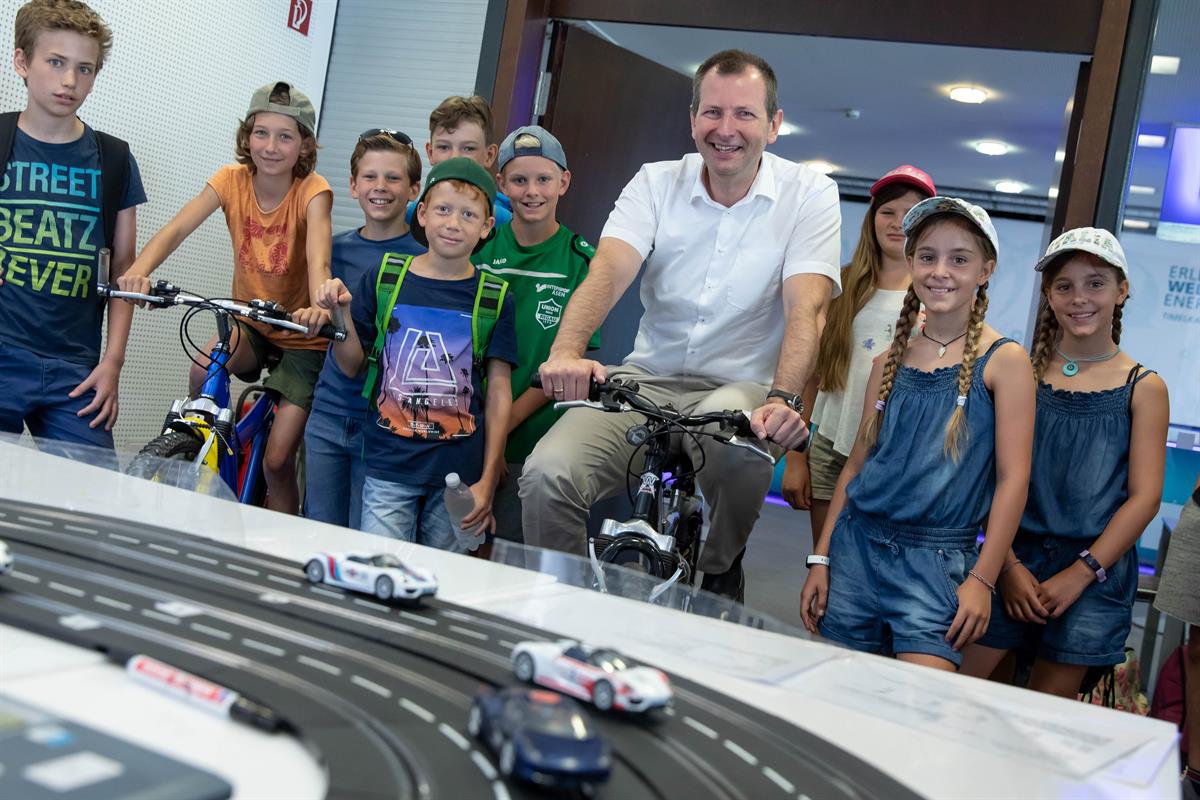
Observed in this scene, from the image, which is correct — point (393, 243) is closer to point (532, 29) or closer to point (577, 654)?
point (532, 29)

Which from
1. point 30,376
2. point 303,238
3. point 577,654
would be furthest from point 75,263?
point 577,654

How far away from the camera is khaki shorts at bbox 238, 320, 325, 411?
3.44m

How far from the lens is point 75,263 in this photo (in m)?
3.18

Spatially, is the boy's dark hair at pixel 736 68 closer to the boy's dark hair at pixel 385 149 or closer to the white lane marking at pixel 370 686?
the boy's dark hair at pixel 385 149

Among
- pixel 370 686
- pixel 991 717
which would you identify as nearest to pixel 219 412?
pixel 370 686

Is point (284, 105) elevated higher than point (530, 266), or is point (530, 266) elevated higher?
point (284, 105)

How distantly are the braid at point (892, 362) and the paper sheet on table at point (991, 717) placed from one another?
1.11m

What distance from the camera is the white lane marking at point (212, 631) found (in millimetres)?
1104

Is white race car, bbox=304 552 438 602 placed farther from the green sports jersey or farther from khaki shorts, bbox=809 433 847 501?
khaki shorts, bbox=809 433 847 501

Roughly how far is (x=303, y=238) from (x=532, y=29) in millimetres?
1789

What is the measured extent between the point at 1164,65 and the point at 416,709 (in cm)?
401

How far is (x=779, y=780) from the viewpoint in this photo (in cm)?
98

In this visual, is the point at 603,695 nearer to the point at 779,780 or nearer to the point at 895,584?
the point at 779,780

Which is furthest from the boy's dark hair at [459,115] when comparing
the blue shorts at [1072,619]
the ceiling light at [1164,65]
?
the ceiling light at [1164,65]
